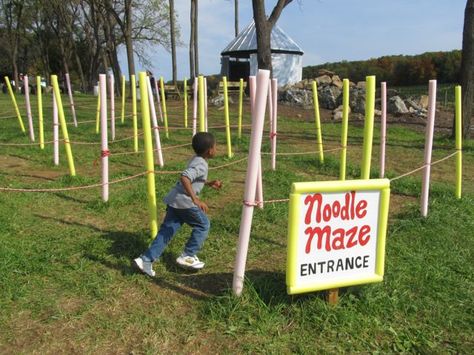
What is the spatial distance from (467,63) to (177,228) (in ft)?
31.6

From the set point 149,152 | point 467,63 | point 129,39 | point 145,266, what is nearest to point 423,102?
point 467,63

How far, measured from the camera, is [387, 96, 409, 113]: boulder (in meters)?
15.2

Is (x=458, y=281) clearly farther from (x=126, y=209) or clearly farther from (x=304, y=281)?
(x=126, y=209)

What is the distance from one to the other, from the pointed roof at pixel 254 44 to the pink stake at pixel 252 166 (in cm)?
2480

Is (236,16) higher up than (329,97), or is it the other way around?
(236,16)

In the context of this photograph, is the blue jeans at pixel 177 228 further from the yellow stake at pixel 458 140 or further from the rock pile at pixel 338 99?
the rock pile at pixel 338 99

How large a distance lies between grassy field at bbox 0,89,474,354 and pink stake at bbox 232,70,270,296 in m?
0.23

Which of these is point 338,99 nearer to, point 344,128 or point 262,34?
point 262,34

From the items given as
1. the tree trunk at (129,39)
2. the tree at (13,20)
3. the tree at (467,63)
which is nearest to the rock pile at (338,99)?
the tree at (467,63)

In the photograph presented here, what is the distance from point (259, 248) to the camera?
13.6 feet

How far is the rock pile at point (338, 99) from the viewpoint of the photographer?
1541 cm

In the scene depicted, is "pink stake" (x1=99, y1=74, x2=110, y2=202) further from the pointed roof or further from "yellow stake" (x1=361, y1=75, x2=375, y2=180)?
the pointed roof

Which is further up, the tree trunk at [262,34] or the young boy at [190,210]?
the tree trunk at [262,34]

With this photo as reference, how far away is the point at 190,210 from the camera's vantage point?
136 inches
